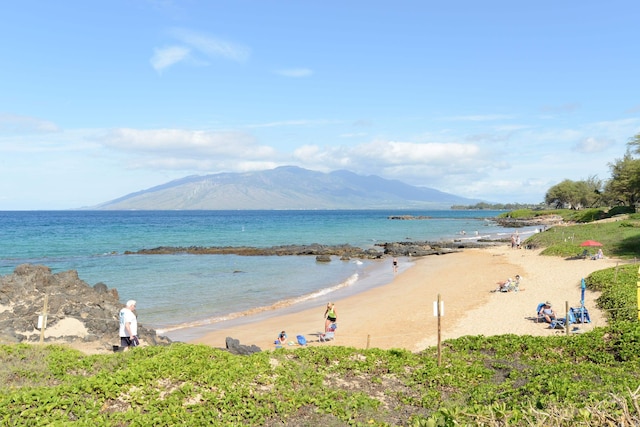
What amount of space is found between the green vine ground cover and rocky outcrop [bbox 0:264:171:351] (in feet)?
18.9

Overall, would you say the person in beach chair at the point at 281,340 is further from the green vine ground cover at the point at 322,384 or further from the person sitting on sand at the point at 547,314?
the person sitting on sand at the point at 547,314

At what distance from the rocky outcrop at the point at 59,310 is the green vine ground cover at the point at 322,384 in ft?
18.9

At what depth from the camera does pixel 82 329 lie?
19.0 meters

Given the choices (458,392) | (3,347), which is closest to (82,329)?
(3,347)

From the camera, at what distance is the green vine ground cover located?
8.45 meters

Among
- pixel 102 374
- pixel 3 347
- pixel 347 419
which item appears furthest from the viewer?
pixel 3 347

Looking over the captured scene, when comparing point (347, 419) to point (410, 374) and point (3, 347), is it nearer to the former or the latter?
point (410, 374)

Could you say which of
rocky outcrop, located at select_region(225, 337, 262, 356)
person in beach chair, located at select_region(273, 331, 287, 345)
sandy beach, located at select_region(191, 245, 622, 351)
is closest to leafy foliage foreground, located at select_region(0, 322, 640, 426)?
rocky outcrop, located at select_region(225, 337, 262, 356)

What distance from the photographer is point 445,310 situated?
2544 cm

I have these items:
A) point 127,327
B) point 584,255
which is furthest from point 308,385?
point 584,255

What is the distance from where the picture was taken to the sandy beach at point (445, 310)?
20219 millimetres

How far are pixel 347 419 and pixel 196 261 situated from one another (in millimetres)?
44291

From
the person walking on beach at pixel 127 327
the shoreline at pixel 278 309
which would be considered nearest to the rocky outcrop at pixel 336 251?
the shoreline at pixel 278 309

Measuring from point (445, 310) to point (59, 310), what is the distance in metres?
18.5
